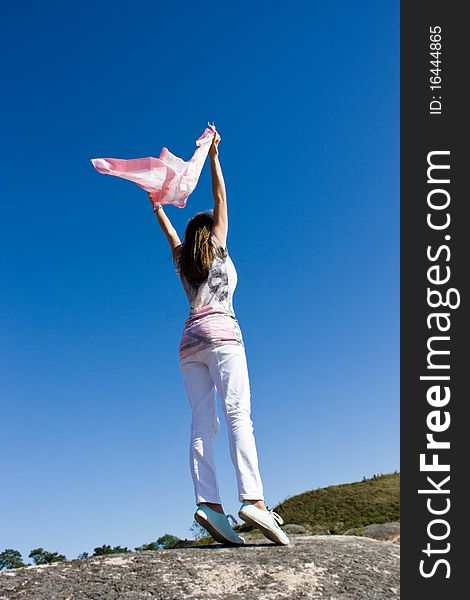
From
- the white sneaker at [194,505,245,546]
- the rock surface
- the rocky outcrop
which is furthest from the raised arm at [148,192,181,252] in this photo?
the rocky outcrop

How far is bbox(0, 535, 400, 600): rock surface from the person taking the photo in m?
4.72

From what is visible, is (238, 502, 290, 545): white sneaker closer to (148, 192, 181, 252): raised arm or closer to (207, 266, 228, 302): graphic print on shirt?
(207, 266, 228, 302): graphic print on shirt

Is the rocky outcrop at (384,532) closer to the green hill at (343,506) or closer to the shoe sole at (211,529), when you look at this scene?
the green hill at (343,506)

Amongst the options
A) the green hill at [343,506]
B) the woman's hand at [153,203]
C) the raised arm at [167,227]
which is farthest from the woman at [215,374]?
the green hill at [343,506]

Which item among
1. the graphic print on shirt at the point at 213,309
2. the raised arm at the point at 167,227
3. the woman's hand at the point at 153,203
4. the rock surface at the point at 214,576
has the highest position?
the woman's hand at the point at 153,203

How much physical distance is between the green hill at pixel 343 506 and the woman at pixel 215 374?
13562mm

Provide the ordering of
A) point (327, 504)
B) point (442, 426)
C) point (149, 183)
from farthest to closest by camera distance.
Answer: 1. point (327, 504)
2. point (149, 183)
3. point (442, 426)

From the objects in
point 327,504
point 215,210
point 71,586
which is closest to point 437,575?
point 71,586

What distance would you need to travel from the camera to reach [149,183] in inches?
286

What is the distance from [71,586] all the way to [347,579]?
7.18ft

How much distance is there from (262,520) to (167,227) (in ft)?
10.9

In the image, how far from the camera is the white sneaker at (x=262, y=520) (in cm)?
558

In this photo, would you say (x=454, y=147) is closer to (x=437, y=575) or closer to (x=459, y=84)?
(x=459, y=84)

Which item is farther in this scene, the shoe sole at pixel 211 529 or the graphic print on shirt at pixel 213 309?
the graphic print on shirt at pixel 213 309
